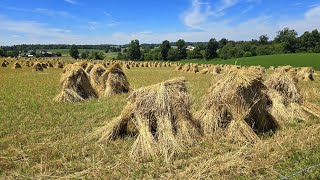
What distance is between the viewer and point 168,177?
7.50m

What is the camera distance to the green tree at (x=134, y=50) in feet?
429

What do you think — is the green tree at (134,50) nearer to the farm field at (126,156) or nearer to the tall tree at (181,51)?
the tall tree at (181,51)

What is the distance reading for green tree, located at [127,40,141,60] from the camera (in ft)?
429

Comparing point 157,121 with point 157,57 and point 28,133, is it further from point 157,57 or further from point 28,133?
point 157,57

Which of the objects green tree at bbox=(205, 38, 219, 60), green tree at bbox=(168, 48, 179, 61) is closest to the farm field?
green tree at bbox=(205, 38, 219, 60)

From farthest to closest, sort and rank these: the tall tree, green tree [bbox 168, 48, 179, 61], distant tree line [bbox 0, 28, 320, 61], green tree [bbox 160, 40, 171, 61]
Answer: the tall tree
green tree [bbox 160, 40, 171, 61]
green tree [bbox 168, 48, 179, 61]
distant tree line [bbox 0, 28, 320, 61]

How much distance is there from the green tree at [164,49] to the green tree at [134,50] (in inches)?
339

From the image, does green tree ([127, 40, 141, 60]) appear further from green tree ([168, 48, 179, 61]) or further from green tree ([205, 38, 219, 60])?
green tree ([205, 38, 219, 60])

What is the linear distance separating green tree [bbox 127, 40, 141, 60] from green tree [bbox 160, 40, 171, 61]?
28.3 feet

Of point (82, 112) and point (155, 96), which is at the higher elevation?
point (155, 96)

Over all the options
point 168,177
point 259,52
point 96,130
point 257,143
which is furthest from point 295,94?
point 259,52


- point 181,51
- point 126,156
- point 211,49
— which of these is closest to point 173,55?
point 181,51

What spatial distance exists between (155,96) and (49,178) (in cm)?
392

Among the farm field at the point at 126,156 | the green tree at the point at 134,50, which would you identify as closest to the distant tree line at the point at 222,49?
the green tree at the point at 134,50
